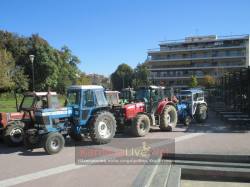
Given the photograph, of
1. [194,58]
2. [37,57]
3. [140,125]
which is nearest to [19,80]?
[37,57]

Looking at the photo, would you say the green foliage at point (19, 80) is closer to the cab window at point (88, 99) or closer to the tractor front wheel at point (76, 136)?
the tractor front wheel at point (76, 136)

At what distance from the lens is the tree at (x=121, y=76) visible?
81.9m

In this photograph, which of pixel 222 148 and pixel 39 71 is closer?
pixel 222 148

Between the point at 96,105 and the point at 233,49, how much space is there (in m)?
81.9

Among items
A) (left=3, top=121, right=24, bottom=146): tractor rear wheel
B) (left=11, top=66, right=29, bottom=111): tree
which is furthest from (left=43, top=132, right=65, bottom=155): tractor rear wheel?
(left=11, top=66, right=29, bottom=111): tree

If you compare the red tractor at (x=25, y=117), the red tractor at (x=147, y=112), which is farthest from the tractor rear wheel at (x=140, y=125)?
the red tractor at (x=25, y=117)

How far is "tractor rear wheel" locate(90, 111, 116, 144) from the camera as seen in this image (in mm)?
13094

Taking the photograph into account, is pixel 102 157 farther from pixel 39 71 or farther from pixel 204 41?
pixel 204 41

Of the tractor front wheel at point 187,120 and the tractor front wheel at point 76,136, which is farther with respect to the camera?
the tractor front wheel at point 187,120

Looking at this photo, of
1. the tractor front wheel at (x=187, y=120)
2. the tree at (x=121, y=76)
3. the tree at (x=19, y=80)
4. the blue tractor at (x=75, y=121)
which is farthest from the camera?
the tree at (x=121, y=76)

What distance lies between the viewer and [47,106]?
13.0 metres

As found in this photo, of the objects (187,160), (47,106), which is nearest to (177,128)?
(47,106)

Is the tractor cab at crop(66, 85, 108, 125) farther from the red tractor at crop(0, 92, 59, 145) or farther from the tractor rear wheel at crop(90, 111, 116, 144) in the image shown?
the red tractor at crop(0, 92, 59, 145)

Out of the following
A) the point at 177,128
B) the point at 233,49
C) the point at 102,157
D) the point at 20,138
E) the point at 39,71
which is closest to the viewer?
the point at 102,157
